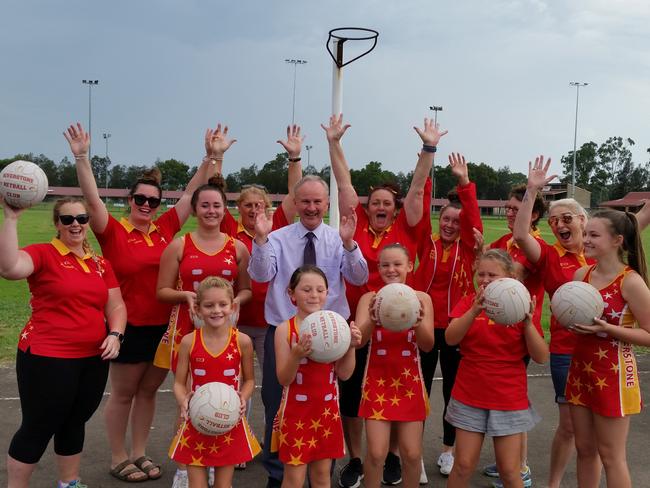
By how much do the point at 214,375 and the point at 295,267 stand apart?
43.2 inches

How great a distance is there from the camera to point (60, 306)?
4.29 m

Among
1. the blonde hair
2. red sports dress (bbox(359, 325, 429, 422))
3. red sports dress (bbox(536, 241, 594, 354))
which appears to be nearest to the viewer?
the blonde hair

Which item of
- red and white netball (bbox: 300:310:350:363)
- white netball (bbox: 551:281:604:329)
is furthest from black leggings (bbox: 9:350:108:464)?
white netball (bbox: 551:281:604:329)

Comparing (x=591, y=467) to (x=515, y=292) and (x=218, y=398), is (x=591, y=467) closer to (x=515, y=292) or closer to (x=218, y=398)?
(x=515, y=292)

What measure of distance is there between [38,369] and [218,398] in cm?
137

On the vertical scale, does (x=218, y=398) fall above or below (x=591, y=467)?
above

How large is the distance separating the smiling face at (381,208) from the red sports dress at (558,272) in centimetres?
123

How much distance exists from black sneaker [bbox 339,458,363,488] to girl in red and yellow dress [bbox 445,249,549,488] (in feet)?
3.35

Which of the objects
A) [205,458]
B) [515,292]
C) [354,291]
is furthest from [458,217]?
[205,458]

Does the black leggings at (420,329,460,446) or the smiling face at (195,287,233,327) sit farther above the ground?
the smiling face at (195,287,233,327)

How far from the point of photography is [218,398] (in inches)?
149

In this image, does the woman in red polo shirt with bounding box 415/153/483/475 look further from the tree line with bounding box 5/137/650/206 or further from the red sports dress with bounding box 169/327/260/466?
the tree line with bounding box 5/137/650/206

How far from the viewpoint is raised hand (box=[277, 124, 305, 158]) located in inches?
232

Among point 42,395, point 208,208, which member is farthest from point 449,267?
point 42,395
